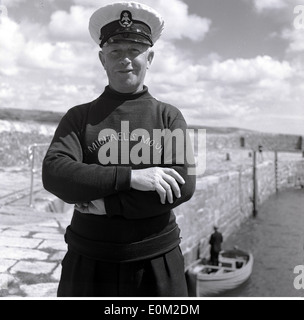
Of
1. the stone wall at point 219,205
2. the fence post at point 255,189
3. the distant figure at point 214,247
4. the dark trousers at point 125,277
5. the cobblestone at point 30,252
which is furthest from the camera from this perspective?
the fence post at point 255,189

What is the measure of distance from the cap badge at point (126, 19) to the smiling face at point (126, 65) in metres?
0.07

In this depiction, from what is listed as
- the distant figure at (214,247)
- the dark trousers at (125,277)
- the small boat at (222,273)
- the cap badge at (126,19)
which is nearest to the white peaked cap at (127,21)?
the cap badge at (126,19)

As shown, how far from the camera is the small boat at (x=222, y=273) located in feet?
33.0

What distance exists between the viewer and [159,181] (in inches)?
54.6

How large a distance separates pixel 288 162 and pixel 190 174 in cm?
2922

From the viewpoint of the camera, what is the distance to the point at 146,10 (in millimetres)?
1571

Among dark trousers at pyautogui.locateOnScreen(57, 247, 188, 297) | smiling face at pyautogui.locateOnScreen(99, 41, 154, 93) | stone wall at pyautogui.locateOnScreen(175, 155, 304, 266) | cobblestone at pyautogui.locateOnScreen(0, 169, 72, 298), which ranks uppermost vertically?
smiling face at pyautogui.locateOnScreen(99, 41, 154, 93)

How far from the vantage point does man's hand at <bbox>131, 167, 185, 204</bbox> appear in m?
1.38

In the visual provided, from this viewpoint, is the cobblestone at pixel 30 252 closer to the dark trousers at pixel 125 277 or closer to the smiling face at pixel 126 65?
the dark trousers at pixel 125 277

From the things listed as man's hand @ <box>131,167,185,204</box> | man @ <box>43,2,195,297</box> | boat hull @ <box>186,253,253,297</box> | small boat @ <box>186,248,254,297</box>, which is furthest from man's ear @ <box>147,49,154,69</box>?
boat hull @ <box>186,253,253,297</box>

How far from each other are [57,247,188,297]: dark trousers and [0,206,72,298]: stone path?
1.33 meters

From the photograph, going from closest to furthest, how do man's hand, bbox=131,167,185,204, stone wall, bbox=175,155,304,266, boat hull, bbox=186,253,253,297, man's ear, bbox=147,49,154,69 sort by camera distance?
man's hand, bbox=131,167,185,204, man's ear, bbox=147,49,154,69, stone wall, bbox=175,155,304,266, boat hull, bbox=186,253,253,297

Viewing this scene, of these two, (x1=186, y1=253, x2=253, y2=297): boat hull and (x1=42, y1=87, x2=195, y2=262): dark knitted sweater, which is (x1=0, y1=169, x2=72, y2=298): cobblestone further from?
(x1=186, y1=253, x2=253, y2=297): boat hull
